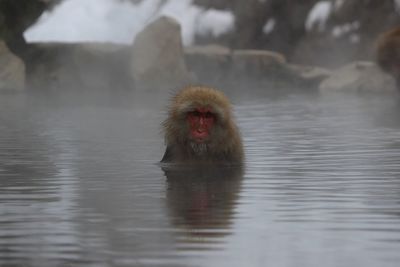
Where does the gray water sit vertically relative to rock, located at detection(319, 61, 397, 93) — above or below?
below

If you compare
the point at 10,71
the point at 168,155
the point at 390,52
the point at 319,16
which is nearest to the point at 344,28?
the point at 319,16

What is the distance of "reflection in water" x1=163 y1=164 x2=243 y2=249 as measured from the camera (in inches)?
212

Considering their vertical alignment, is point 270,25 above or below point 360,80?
above

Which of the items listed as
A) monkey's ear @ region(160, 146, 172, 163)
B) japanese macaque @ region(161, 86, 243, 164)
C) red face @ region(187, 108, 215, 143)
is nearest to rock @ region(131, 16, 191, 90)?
monkey's ear @ region(160, 146, 172, 163)

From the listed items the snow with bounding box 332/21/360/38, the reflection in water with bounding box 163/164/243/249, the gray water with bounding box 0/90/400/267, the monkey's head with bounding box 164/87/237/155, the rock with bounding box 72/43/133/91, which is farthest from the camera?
the snow with bounding box 332/21/360/38

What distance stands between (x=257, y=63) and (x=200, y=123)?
15.6m

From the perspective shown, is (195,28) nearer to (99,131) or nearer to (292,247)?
(99,131)

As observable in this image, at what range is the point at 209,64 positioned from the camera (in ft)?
77.3

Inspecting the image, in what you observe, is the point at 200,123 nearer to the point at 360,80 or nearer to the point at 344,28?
the point at 360,80

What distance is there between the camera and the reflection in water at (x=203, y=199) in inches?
212

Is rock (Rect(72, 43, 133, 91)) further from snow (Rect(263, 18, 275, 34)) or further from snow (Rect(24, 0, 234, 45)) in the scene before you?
snow (Rect(263, 18, 275, 34))

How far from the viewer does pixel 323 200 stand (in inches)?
253

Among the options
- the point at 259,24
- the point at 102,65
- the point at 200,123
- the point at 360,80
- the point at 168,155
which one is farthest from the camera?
the point at 259,24

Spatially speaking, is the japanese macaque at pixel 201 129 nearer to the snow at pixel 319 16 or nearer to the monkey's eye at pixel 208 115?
the monkey's eye at pixel 208 115
